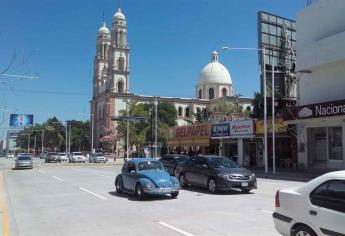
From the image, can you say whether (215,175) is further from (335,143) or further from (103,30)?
(103,30)

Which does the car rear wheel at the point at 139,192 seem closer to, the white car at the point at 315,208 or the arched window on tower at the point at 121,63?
the white car at the point at 315,208

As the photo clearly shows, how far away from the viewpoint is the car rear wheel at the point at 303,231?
757 cm

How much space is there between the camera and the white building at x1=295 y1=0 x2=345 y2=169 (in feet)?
101

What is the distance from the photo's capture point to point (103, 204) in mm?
15922

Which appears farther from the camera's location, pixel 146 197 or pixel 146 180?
pixel 146 197

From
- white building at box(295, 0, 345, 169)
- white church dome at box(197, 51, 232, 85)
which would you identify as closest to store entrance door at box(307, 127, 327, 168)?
white building at box(295, 0, 345, 169)

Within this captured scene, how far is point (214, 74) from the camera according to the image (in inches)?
4840

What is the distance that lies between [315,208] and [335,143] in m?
26.4

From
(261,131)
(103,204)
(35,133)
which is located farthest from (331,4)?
(35,133)

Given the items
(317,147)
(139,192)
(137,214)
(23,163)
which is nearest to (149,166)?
(139,192)

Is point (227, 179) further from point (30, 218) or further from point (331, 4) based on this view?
point (331, 4)

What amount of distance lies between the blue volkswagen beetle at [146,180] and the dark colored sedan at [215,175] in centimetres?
231

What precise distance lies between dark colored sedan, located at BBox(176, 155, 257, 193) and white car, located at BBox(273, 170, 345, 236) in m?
A: 10.4

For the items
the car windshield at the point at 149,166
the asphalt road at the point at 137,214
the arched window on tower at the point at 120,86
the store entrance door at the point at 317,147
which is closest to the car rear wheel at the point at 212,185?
the asphalt road at the point at 137,214
